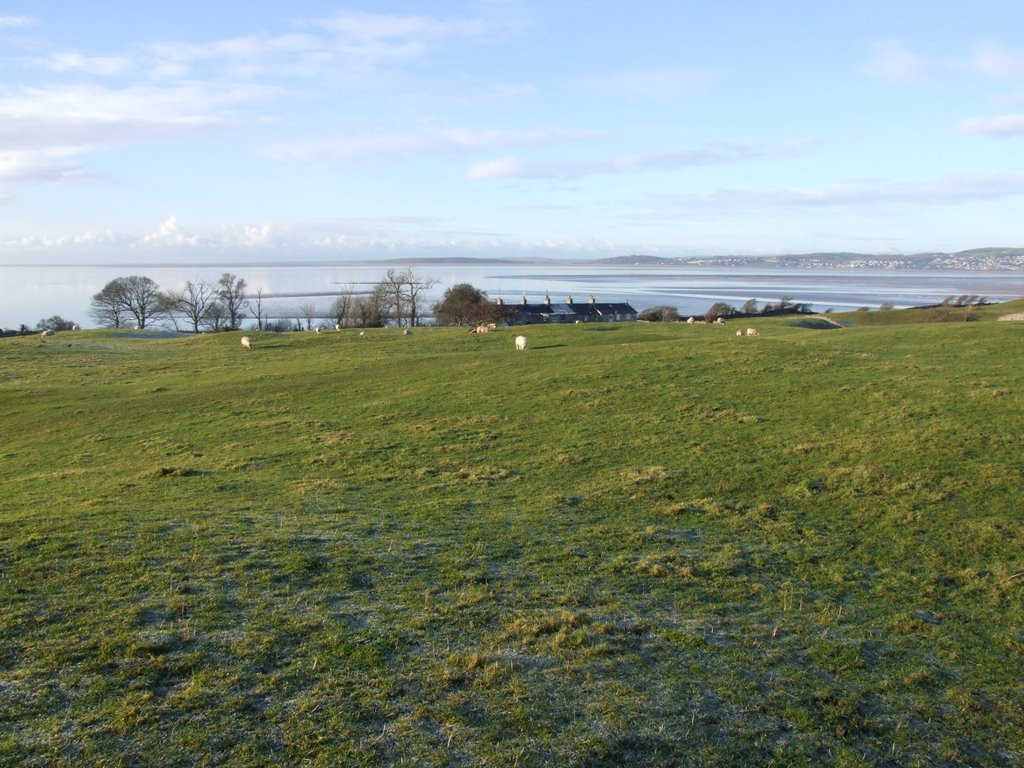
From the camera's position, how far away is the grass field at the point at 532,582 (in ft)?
23.7

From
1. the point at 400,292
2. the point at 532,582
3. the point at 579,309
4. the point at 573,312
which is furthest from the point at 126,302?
the point at 532,582

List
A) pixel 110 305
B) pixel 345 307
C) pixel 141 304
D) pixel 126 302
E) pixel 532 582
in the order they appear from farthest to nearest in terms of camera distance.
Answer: pixel 141 304
pixel 126 302
pixel 110 305
pixel 345 307
pixel 532 582

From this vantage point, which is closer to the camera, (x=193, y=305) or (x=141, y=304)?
(x=193, y=305)

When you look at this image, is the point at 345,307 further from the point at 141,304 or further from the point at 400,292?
the point at 141,304

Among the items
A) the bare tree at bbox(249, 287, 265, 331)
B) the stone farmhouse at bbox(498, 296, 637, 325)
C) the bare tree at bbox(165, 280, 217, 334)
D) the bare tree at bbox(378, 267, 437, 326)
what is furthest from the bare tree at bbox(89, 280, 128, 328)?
the stone farmhouse at bbox(498, 296, 637, 325)

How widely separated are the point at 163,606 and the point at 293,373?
24889 mm

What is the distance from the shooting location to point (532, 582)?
35.7 feet

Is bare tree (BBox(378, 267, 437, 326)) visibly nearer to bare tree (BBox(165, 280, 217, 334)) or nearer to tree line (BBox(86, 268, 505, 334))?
tree line (BBox(86, 268, 505, 334))

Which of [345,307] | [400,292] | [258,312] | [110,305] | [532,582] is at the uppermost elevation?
[400,292]

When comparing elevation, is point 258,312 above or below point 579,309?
above

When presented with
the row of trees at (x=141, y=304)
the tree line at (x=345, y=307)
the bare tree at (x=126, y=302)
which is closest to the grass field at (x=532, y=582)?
the tree line at (x=345, y=307)

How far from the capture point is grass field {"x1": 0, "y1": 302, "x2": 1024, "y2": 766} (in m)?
7.21

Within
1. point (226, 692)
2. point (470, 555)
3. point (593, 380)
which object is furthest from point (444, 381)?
point (226, 692)

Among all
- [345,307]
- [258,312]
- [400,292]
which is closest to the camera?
[400,292]
